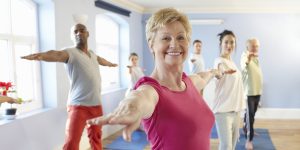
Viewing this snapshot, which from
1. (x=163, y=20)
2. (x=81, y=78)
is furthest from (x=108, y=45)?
(x=163, y=20)

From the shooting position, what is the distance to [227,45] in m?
2.49

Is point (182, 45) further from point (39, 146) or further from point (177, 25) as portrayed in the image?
point (39, 146)

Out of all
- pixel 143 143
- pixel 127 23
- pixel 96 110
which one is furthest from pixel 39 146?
pixel 127 23

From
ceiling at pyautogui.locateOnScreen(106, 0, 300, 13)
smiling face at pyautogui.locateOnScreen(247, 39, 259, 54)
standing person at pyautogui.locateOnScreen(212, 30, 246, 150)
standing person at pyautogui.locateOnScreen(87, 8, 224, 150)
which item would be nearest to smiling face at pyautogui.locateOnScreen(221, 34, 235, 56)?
standing person at pyautogui.locateOnScreen(212, 30, 246, 150)

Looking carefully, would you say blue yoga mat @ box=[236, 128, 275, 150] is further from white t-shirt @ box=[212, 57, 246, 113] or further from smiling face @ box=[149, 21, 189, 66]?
smiling face @ box=[149, 21, 189, 66]

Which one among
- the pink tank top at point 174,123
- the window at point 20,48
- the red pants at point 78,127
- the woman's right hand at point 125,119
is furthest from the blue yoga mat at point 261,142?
the woman's right hand at point 125,119

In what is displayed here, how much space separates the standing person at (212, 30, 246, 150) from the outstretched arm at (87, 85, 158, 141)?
5.35ft

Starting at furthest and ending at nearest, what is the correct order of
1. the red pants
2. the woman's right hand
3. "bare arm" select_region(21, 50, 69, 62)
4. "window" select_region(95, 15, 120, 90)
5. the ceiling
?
1. the ceiling
2. "window" select_region(95, 15, 120, 90)
3. the red pants
4. "bare arm" select_region(21, 50, 69, 62)
5. the woman's right hand

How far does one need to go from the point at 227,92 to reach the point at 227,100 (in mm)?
71

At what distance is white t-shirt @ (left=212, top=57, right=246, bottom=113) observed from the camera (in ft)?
7.86

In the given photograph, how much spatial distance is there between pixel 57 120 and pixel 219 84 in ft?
6.13

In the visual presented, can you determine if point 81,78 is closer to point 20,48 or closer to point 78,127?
point 78,127

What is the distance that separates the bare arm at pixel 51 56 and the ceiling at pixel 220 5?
2550 mm

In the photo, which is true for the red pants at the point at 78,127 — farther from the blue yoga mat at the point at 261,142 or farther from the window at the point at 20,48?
the blue yoga mat at the point at 261,142
